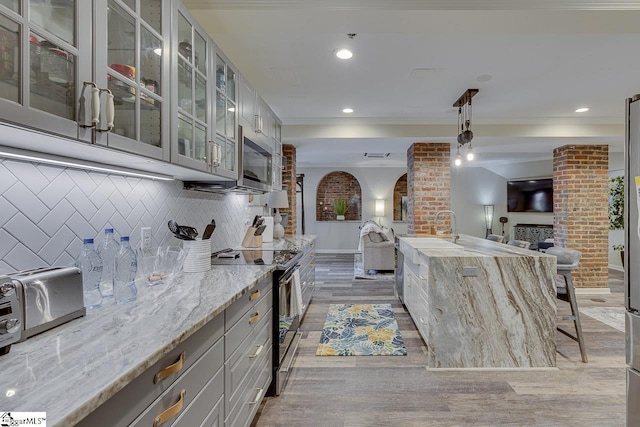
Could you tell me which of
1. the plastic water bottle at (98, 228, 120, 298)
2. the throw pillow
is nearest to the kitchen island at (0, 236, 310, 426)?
the plastic water bottle at (98, 228, 120, 298)

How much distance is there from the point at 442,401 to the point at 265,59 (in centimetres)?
285

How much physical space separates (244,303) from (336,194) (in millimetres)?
7617

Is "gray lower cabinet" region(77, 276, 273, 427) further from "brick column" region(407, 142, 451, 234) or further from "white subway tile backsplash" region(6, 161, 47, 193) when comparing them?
"brick column" region(407, 142, 451, 234)

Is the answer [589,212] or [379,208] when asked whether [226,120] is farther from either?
[379,208]

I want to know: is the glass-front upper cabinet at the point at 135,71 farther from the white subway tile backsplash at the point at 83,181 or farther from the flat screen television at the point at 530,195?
the flat screen television at the point at 530,195

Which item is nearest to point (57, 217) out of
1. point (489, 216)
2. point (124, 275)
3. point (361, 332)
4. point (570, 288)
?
point (124, 275)

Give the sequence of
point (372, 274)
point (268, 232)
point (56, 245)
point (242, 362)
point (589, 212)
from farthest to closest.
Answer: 1. point (372, 274)
2. point (589, 212)
3. point (268, 232)
4. point (242, 362)
5. point (56, 245)

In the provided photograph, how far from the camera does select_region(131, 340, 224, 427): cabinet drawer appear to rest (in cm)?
88

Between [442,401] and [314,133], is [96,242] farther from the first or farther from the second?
[314,133]

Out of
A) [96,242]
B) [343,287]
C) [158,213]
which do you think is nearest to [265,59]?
[158,213]

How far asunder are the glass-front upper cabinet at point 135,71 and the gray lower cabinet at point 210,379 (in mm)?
743

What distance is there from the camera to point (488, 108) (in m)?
3.96

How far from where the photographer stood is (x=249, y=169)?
2.59 m

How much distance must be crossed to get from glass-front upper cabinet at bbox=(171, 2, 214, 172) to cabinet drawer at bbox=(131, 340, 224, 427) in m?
0.88
